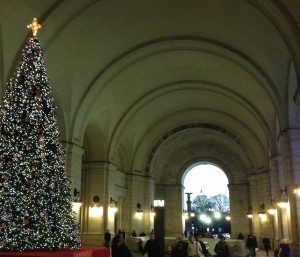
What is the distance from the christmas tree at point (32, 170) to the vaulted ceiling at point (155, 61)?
4.46 meters

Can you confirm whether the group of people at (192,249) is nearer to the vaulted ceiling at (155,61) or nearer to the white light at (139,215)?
the vaulted ceiling at (155,61)

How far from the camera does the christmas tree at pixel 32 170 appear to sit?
273 inches

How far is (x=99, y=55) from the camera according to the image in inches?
603

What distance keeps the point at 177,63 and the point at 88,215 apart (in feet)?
28.3

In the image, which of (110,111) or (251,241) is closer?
(251,241)

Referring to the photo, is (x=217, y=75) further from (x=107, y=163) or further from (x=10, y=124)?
(x=10, y=124)

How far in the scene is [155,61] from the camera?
17.4 m

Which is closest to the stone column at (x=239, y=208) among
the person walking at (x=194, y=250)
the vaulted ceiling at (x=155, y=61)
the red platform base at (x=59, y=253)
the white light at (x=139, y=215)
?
the vaulted ceiling at (x=155, y=61)

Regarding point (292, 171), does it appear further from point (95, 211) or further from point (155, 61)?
point (95, 211)

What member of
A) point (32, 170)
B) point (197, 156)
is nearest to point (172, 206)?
point (197, 156)

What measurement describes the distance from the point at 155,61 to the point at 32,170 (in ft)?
36.8

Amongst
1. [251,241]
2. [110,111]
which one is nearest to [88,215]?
[110,111]

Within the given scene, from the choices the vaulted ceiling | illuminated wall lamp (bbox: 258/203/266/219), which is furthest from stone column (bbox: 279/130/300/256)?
illuminated wall lamp (bbox: 258/203/266/219)

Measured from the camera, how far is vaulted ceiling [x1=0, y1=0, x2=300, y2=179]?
11875 millimetres
